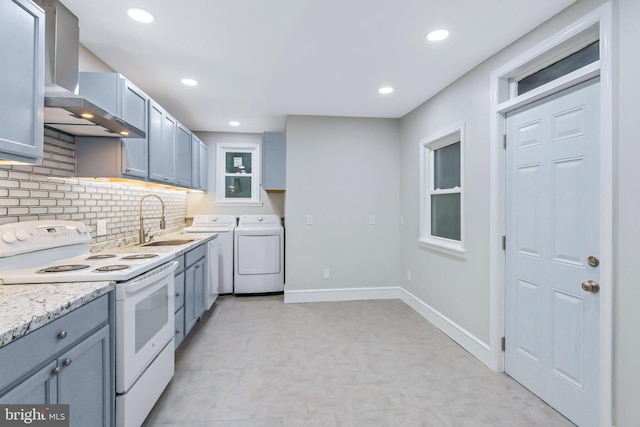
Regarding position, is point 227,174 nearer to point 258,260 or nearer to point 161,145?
point 258,260

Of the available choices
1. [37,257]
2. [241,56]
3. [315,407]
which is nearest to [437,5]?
[241,56]

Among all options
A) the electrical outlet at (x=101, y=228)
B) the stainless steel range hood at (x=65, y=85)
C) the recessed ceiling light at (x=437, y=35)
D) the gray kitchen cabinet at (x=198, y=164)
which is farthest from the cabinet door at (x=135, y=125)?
the recessed ceiling light at (x=437, y=35)

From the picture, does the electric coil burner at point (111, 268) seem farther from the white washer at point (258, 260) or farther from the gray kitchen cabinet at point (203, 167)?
the gray kitchen cabinet at point (203, 167)

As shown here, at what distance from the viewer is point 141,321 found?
1.67 m

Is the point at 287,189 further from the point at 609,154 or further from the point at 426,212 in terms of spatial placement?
the point at 609,154

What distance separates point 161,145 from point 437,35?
8.25 ft

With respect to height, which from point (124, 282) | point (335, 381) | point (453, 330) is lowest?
point (335, 381)

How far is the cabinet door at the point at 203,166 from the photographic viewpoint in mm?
4343

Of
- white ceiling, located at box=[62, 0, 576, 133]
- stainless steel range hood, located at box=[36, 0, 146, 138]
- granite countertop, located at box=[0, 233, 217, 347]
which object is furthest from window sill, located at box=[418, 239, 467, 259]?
stainless steel range hood, located at box=[36, 0, 146, 138]

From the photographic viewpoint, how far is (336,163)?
399 cm

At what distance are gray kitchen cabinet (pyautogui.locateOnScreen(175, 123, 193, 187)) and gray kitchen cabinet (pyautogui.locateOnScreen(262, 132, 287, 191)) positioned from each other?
39.3 inches

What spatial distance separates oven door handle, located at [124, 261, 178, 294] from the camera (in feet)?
5.06

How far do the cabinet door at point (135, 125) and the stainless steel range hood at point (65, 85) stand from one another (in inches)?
10.5

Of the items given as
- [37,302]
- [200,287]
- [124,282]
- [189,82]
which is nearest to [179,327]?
[200,287]
